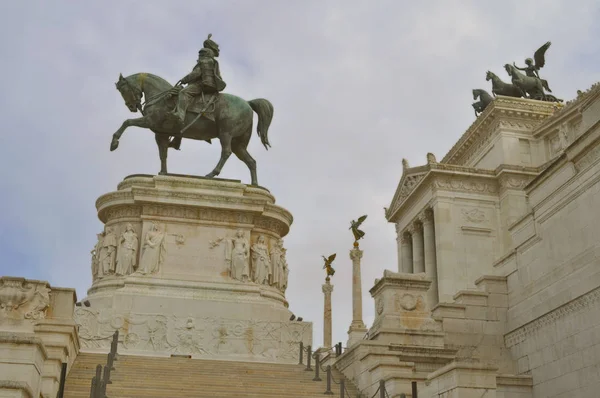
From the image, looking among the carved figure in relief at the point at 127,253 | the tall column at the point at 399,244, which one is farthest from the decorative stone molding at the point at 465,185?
the carved figure in relief at the point at 127,253

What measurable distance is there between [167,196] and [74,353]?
6.62 m

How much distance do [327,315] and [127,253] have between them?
81.4ft

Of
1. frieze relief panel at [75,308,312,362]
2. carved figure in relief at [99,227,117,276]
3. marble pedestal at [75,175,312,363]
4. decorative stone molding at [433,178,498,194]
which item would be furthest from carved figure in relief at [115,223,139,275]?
decorative stone molding at [433,178,498,194]

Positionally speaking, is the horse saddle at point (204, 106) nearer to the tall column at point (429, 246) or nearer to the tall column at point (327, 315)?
the tall column at point (327, 315)

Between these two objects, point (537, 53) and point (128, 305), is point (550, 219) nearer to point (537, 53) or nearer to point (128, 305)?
point (128, 305)

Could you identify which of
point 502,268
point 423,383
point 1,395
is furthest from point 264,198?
point 1,395

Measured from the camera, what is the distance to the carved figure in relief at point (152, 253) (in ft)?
73.0

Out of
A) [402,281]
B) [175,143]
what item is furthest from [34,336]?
[175,143]

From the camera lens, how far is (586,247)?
19719mm

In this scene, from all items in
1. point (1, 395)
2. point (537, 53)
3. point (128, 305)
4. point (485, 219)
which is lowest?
point (1, 395)

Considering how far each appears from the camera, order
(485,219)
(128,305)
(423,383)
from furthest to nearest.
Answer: (485,219) → (128,305) → (423,383)

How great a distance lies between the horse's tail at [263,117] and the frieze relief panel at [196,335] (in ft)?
24.8

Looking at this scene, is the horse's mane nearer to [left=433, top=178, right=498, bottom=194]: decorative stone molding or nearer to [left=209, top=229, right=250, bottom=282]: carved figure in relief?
[left=209, top=229, right=250, bottom=282]: carved figure in relief

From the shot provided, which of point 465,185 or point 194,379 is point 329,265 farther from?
point 194,379
